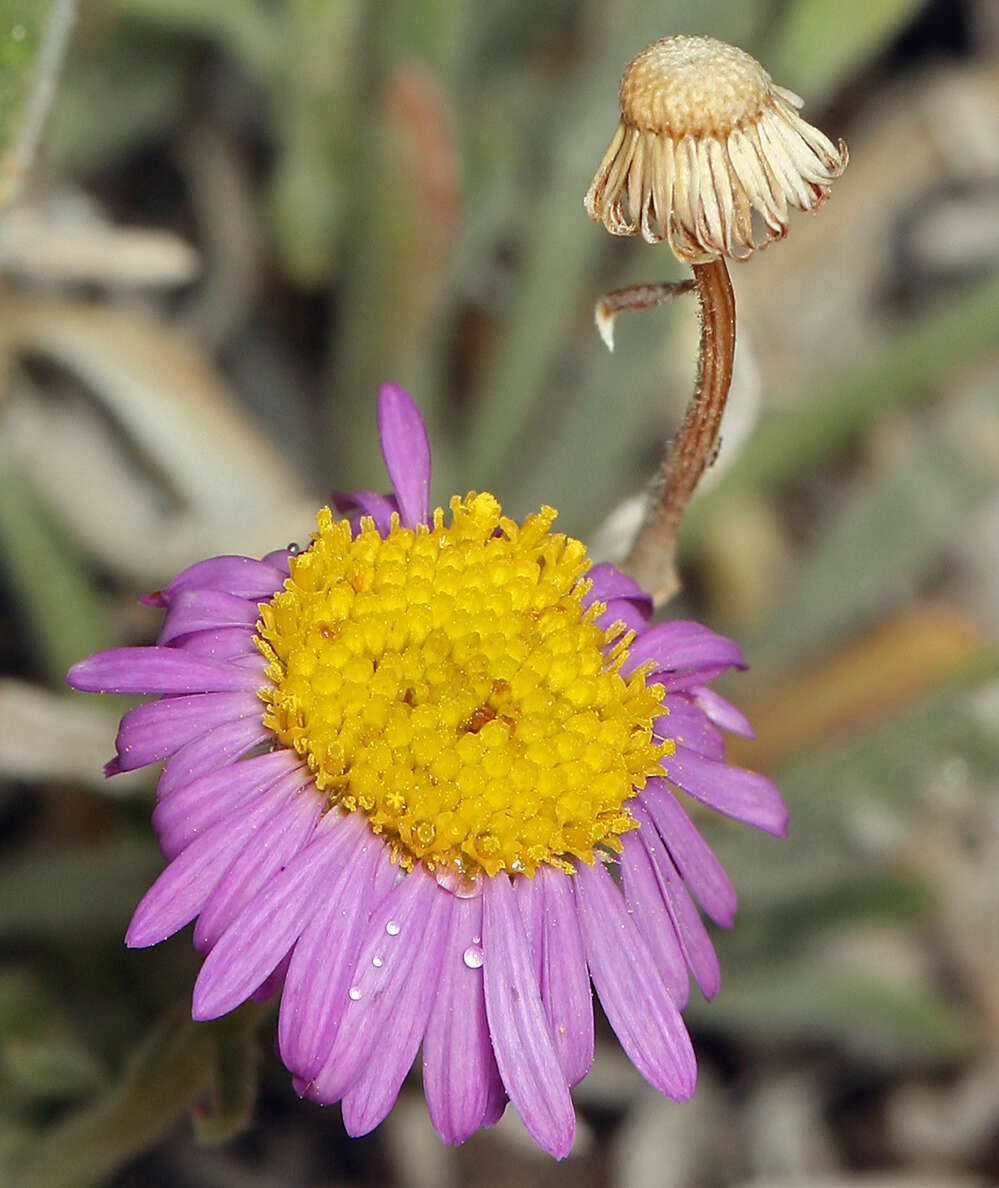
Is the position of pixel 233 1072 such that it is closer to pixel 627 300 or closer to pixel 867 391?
pixel 627 300

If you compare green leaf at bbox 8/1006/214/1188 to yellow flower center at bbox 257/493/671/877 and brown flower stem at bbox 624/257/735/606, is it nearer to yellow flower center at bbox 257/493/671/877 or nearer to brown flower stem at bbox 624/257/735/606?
yellow flower center at bbox 257/493/671/877

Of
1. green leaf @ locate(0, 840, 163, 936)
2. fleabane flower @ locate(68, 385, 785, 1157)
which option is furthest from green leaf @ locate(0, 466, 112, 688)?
fleabane flower @ locate(68, 385, 785, 1157)

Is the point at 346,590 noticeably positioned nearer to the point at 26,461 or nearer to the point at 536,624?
the point at 536,624

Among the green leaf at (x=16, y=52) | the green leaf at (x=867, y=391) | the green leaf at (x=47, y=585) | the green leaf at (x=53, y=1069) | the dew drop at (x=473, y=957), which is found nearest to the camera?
the dew drop at (x=473, y=957)

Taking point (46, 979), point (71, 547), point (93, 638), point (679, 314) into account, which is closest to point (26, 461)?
point (71, 547)

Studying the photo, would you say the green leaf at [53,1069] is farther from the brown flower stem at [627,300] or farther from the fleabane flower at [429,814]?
the brown flower stem at [627,300]

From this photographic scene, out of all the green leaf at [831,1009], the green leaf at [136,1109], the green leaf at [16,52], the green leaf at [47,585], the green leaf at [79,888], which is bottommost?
the green leaf at [831,1009]

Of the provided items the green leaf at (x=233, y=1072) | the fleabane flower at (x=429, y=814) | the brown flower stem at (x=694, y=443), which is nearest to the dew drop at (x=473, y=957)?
the fleabane flower at (x=429, y=814)
